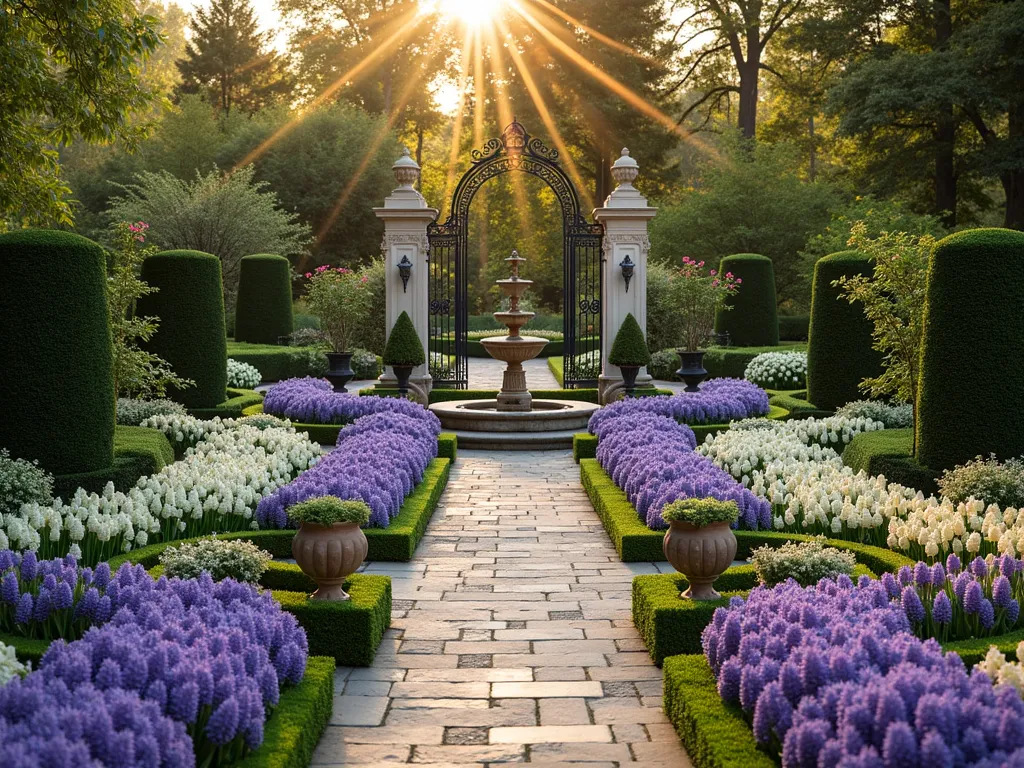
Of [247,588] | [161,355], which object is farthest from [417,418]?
[247,588]

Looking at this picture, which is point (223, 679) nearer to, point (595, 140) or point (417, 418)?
point (417, 418)

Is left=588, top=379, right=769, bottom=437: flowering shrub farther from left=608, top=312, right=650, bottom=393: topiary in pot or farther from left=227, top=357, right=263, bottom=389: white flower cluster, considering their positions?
left=227, top=357, right=263, bottom=389: white flower cluster

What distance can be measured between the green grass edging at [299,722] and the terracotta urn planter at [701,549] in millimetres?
2024

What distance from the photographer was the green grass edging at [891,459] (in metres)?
8.26

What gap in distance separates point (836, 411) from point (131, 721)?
10652mm

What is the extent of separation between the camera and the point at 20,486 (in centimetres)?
731

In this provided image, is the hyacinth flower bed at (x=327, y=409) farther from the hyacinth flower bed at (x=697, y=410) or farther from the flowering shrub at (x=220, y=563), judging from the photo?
the flowering shrub at (x=220, y=563)

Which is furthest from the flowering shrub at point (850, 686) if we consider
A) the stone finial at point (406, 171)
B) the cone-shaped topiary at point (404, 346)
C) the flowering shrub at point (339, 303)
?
the flowering shrub at point (339, 303)

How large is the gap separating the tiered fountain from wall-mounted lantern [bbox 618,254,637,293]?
1731mm

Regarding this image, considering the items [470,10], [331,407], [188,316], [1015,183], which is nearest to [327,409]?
[331,407]

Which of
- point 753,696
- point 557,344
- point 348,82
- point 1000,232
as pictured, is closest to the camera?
point 753,696

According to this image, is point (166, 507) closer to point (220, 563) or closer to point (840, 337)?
point (220, 563)

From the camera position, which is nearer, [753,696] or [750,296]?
[753,696]

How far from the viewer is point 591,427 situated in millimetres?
12688
